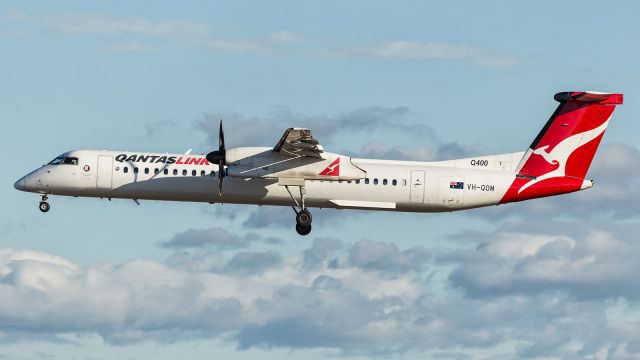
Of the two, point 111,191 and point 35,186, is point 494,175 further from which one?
point 35,186

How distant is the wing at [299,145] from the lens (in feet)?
135

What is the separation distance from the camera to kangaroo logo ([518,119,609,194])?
45812 millimetres

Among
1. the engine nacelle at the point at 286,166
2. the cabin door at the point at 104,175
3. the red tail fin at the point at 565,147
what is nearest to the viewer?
the engine nacelle at the point at 286,166

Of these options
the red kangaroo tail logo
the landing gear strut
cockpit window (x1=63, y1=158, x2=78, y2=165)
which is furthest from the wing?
the landing gear strut

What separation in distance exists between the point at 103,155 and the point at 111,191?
134 centimetres

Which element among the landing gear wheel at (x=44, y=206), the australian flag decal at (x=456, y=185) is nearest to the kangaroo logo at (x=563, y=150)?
the australian flag decal at (x=456, y=185)

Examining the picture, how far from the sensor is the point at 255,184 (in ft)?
144

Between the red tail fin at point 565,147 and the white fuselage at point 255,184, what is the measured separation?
3.20 feet

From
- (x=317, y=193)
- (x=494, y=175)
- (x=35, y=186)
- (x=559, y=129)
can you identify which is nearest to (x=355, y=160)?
(x=317, y=193)

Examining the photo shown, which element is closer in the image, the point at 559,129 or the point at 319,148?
the point at 319,148

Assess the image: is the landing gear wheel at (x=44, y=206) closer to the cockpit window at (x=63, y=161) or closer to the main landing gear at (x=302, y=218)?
the cockpit window at (x=63, y=161)

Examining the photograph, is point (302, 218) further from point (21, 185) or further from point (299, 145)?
point (21, 185)

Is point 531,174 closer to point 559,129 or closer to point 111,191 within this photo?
point 559,129

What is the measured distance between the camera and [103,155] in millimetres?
44625
